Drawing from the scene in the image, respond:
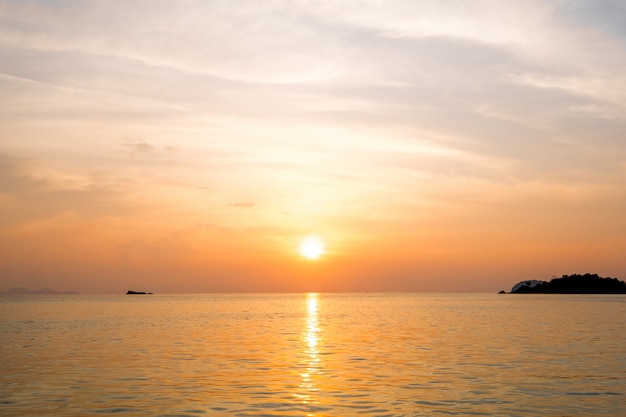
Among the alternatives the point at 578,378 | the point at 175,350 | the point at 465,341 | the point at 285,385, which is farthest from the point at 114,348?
the point at 578,378

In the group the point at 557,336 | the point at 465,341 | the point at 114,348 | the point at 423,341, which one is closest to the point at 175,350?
the point at 114,348

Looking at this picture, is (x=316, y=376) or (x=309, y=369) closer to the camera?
(x=316, y=376)

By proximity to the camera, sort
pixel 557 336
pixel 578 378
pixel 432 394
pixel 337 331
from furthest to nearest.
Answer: pixel 337 331, pixel 557 336, pixel 578 378, pixel 432 394

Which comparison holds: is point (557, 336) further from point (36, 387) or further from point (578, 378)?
point (36, 387)

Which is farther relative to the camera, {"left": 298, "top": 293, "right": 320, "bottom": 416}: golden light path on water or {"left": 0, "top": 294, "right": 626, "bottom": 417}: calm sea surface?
{"left": 298, "top": 293, "right": 320, "bottom": 416}: golden light path on water

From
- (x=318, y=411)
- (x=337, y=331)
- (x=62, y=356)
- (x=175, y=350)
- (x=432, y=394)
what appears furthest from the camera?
(x=337, y=331)

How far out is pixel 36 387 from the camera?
33094 millimetres

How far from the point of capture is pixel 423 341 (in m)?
59.2

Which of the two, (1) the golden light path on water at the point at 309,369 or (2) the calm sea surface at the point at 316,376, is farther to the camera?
(1) the golden light path on water at the point at 309,369

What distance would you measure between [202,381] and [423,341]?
97.8 feet

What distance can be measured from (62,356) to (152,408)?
24226 millimetres

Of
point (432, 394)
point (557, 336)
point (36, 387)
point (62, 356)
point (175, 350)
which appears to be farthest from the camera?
point (557, 336)

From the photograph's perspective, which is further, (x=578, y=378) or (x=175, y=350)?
(x=175, y=350)

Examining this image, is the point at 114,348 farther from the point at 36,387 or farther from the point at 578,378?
the point at 578,378
